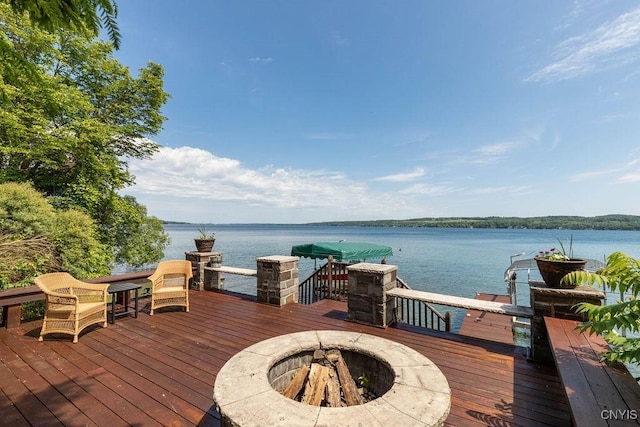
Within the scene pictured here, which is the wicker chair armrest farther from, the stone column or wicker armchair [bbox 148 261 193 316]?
the stone column

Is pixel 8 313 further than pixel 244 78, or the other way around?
pixel 244 78

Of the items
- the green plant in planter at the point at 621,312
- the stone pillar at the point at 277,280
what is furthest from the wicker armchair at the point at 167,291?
the green plant in planter at the point at 621,312

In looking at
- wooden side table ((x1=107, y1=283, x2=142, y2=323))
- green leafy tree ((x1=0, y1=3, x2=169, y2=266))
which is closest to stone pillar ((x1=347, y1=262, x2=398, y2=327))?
wooden side table ((x1=107, y1=283, x2=142, y2=323))

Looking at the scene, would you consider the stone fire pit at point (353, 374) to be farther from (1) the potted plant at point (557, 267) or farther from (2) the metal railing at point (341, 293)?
(1) the potted plant at point (557, 267)

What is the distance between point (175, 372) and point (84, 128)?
10753 mm

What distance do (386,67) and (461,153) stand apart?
8.51 metres

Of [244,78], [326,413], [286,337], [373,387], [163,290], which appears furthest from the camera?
[244,78]

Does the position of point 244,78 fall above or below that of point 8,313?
above

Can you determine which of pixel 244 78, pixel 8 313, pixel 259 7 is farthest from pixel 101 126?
pixel 8 313

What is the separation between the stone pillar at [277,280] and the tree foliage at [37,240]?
6.34 meters

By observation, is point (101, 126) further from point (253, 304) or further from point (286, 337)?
point (286, 337)

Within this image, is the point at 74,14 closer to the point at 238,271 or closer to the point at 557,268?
the point at 557,268

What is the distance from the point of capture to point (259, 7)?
27.8 feet

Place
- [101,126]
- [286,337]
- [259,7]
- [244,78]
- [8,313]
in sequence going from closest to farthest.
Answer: [286,337], [8,313], [259,7], [101,126], [244,78]
